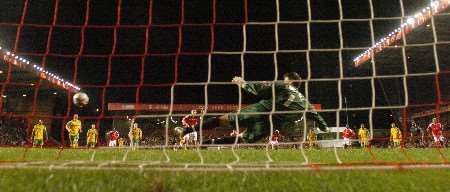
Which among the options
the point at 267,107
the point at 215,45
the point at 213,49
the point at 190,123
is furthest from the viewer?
the point at 215,45

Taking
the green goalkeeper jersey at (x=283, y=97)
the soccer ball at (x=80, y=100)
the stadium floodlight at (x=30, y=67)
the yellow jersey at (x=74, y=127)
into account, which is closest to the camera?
the green goalkeeper jersey at (x=283, y=97)

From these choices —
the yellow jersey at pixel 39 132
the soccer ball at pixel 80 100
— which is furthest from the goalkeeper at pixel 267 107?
the yellow jersey at pixel 39 132

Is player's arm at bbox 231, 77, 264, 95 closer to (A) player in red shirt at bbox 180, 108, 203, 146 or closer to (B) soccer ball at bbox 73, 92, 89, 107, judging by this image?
(A) player in red shirt at bbox 180, 108, 203, 146

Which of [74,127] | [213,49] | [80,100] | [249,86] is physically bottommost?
[74,127]

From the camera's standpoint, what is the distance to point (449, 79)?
30.4 m

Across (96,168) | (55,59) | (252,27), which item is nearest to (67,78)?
(55,59)

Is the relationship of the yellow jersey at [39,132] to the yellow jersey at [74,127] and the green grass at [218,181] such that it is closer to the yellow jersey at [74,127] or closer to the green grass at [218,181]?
the yellow jersey at [74,127]

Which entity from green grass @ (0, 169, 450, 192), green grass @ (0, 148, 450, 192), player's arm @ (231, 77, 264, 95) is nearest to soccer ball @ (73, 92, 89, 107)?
player's arm @ (231, 77, 264, 95)

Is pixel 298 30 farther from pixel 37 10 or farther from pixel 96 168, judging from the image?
pixel 96 168

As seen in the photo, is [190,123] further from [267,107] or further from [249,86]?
[249,86]

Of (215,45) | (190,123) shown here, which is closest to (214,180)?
(190,123)

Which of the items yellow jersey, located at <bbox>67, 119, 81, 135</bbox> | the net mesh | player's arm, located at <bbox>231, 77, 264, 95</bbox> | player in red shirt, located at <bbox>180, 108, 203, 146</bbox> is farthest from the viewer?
the net mesh

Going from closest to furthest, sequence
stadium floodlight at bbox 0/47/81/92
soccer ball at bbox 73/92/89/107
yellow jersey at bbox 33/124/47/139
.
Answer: soccer ball at bbox 73/92/89/107
yellow jersey at bbox 33/124/47/139
stadium floodlight at bbox 0/47/81/92

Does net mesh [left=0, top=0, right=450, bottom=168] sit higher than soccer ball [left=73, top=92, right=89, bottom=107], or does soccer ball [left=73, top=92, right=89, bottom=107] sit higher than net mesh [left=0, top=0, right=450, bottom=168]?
net mesh [left=0, top=0, right=450, bottom=168]
